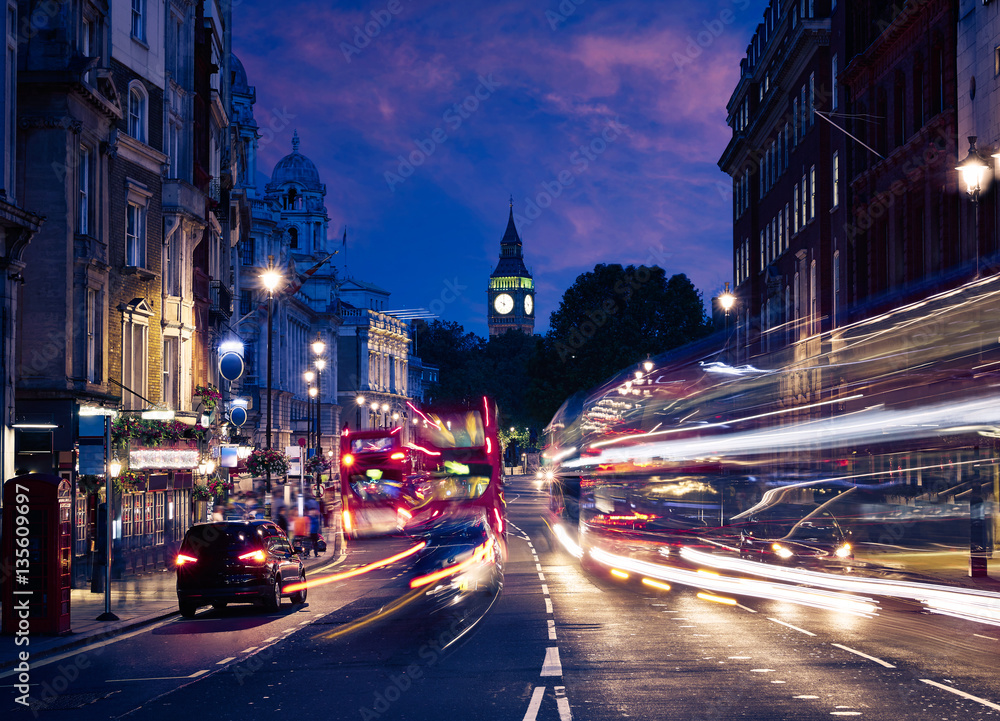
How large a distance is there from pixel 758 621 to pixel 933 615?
352cm

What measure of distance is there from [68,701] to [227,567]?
9385mm

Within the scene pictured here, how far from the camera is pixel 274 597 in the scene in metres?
23.0

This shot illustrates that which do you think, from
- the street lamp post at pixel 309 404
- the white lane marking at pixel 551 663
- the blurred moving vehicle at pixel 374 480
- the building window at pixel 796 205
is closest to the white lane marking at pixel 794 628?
the white lane marking at pixel 551 663

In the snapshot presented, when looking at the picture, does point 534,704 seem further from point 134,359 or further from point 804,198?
point 804,198

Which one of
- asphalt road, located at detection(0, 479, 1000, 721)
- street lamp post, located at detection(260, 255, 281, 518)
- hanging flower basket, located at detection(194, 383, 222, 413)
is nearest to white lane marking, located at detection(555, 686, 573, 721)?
asphalt road, located at detection(0, 479, 1000, 721)

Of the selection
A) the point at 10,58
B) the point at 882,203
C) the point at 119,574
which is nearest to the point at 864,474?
the point at 882,203

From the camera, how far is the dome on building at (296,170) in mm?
134000

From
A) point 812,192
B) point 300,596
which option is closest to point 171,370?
point 300,596

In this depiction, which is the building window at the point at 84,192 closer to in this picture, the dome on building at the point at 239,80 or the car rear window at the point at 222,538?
the car rear window at the point at 222,538

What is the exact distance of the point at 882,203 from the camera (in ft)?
149

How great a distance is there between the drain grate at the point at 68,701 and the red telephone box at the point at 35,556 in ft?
18.7

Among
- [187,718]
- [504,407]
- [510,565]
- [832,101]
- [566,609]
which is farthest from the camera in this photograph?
[504,407]

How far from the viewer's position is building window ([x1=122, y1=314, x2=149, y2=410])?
114 ft

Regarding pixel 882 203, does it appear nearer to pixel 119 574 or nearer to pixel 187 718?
pixel 119 574
